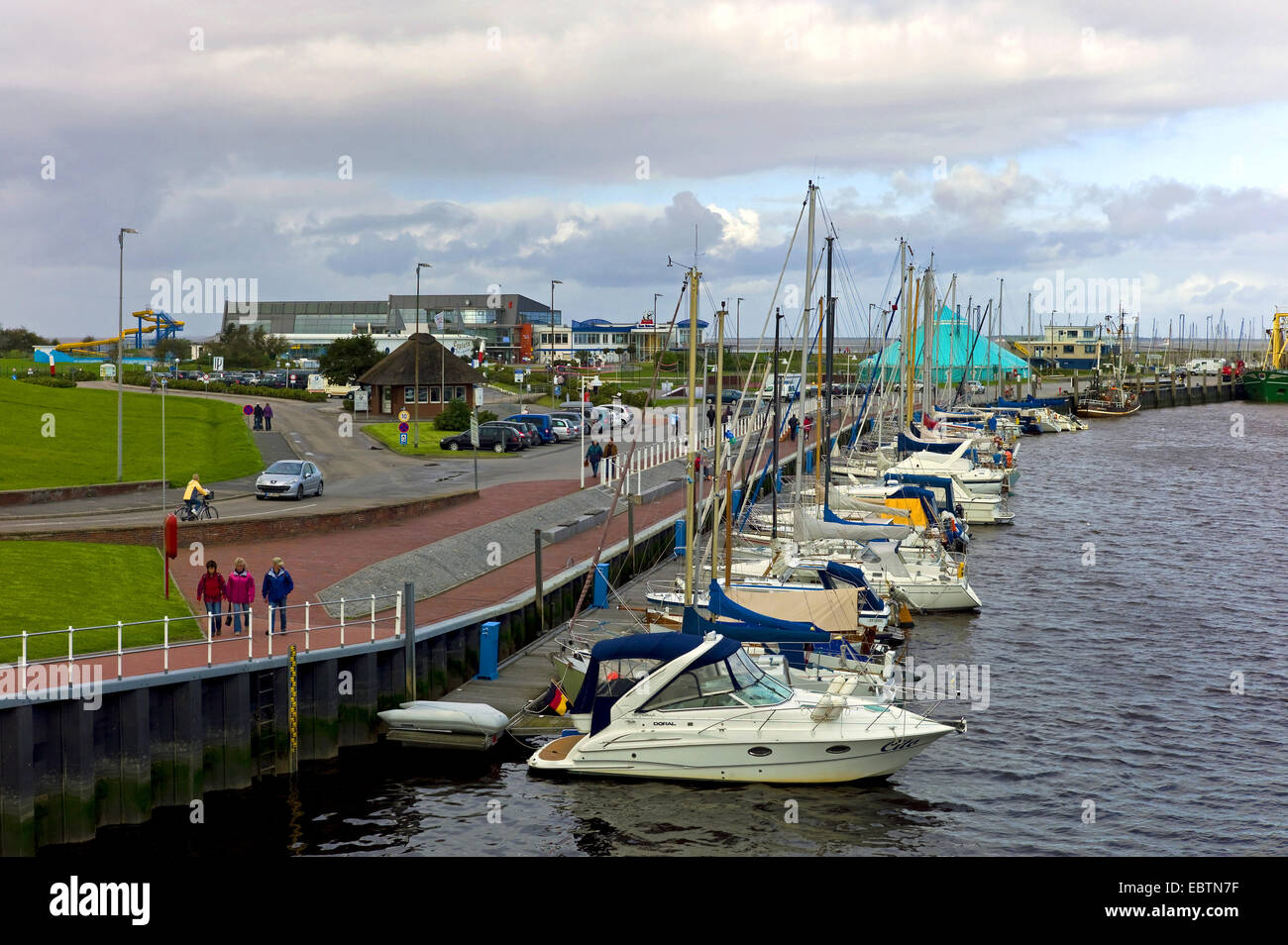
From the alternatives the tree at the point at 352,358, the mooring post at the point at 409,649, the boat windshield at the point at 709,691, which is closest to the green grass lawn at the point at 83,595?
the mooring post at the point at 409,649

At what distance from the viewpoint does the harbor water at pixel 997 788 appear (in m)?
22.5

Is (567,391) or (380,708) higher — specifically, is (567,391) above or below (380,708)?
above

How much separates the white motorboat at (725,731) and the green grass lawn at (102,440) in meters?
25.5

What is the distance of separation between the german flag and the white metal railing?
3.71 m

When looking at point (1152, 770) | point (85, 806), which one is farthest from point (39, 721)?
point (1152, 770)

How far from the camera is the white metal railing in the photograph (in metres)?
22.3

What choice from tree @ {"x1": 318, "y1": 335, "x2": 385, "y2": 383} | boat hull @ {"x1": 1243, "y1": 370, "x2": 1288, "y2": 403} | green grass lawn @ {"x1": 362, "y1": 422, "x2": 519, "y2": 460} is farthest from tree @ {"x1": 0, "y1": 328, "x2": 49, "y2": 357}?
boat hull @ {"x1": 1243, "y1": 370, "x2": 1288, "y2": 403}

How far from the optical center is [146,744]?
72.9 ft

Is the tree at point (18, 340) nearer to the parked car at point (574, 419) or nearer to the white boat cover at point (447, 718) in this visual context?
the parked car at point (574, 419)

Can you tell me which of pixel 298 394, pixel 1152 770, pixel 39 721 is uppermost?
pixel 298 394

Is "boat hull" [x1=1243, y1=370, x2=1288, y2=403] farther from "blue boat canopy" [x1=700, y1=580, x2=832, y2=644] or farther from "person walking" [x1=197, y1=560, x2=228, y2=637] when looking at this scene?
"person walking" [x1=197, y1=560, x2=228, y2=637]

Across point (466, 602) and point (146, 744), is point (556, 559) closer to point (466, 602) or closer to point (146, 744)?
point (466, 602)
